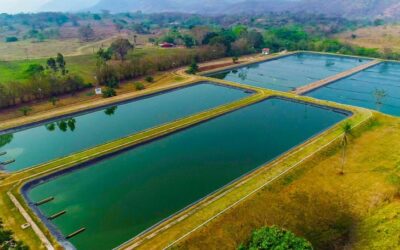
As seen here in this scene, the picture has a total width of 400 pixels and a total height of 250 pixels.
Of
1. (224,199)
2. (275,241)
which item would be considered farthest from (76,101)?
(275,241)

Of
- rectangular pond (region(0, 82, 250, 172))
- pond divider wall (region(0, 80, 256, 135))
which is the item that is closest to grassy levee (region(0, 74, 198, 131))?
pond divider wall (region(0, 80, 256, 135))

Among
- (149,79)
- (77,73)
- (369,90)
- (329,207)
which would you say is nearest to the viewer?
(329,207)

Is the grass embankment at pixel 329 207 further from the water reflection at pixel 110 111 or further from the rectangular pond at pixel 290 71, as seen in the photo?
the water reflection at pixel 110 111

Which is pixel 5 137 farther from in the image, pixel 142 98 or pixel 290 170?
pixel 290 170

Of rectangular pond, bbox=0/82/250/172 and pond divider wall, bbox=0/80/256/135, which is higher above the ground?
pond divider wall, bbox=0/80/256/135

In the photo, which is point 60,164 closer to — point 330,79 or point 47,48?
point 330,79

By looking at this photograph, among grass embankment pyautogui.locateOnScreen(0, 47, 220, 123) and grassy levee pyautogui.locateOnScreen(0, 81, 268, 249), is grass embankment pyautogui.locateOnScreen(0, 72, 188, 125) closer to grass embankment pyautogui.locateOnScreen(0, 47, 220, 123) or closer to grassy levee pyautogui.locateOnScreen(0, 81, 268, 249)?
grass embankment pyautogui.locateOnScreen(0, 47, 220, 123)
